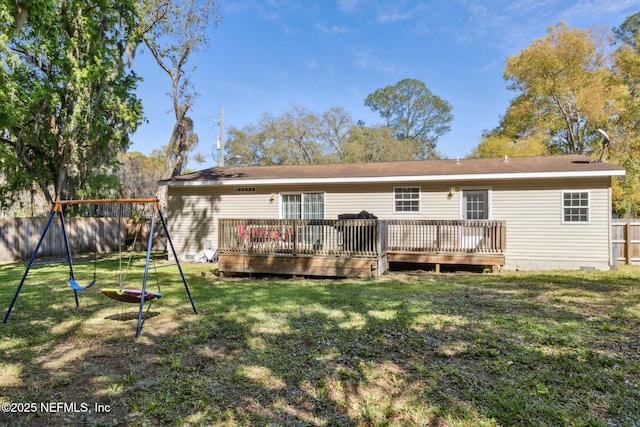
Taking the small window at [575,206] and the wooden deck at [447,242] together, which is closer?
the wooden deck at [447,242]

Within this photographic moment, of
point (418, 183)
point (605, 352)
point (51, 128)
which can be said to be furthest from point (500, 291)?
point (51, 128)

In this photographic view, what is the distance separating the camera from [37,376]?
10.6 ft

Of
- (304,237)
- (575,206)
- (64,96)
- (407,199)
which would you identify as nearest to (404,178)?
(407,199)

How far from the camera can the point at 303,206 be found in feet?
38.5

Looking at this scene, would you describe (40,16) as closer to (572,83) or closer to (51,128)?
(51,128)

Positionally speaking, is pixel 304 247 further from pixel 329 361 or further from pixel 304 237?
pixel 329 361

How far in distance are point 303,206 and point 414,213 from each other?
11.7 feet

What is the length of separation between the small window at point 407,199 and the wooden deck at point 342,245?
56.0 inches

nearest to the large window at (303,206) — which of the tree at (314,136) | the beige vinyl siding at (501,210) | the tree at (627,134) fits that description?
the beige vinyl siding at (501,210)

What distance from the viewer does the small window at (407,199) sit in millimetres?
11047

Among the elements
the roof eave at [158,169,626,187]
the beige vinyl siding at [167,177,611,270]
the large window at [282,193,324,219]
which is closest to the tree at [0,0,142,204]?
the roof eave at [158,169,626,187]

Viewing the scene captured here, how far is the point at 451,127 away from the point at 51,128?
3512 centimetres

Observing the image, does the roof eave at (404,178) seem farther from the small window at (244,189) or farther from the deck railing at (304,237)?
the deck railing at (304,237)

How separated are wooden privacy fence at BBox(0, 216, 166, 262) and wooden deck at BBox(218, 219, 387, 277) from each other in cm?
277
